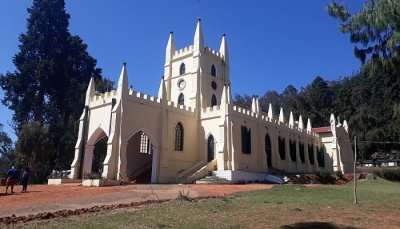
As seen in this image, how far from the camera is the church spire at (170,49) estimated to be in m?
39.2

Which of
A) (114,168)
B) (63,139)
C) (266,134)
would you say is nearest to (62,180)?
(114,168)

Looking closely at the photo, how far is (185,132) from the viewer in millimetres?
31312

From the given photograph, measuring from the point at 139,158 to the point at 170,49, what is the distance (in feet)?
47.0

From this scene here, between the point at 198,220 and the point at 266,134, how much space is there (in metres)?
27.8

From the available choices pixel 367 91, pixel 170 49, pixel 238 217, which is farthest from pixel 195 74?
pixel 367 91

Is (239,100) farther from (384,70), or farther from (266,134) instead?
(384,70)

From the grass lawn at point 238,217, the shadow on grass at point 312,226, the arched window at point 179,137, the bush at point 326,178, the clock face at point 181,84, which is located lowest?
the shadow on grass at point 312,226

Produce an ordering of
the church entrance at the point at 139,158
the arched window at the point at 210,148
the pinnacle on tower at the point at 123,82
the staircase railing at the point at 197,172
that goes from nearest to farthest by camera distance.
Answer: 1. the pinnacle on tower at the point at 123,82
2. the staircase railing at the point at 197,172
3. the church entrance at the point at 139,158
4. the arched window at the point at 210,148

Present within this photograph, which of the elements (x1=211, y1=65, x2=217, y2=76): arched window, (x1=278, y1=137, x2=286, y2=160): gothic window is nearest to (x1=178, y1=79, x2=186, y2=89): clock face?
(x1=211, y1=65, x2=217, y2=76): arched window

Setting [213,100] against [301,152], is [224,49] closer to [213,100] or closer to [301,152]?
[213,100]

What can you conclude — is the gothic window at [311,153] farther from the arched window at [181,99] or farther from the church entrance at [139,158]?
the church entrance at [139,158]

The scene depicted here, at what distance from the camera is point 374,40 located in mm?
8578

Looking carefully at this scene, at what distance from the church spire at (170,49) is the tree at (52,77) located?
1082cm

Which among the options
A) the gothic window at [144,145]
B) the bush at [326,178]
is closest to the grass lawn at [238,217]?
the gothic window at [144,145]
